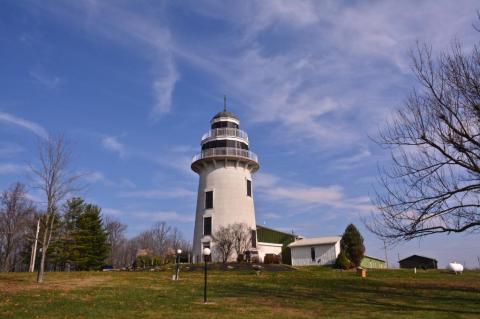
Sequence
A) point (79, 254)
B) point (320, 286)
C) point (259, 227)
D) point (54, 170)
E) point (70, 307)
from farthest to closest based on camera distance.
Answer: point (259, 227) < point (79, 254) < point (54, 170) < point (320, 286) < point (70, 307)

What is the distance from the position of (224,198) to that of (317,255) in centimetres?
1087

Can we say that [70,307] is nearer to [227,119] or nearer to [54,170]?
[54,170]

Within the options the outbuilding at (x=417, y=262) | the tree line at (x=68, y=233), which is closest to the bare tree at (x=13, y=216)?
the tree line at (x=68, y=233)

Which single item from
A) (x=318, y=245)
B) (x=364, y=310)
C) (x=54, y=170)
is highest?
(x=54, y=170)

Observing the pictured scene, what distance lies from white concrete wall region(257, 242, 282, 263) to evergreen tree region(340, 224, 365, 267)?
855cm

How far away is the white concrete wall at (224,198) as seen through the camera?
131ft

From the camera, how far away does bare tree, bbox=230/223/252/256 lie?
37.5 metres

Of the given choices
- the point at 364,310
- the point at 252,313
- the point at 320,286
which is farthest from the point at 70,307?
the point at 320,286

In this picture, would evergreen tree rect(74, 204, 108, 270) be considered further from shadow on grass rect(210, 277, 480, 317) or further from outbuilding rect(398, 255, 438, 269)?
outbuilding rect(398, 255, 438, 269)

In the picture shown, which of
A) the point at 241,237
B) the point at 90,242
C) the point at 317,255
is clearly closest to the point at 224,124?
the point at 241,237

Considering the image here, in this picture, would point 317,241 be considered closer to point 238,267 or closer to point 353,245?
point 353,245

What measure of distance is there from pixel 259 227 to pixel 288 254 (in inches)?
320

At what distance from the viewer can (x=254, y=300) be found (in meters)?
15.6

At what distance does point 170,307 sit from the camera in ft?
44.7
